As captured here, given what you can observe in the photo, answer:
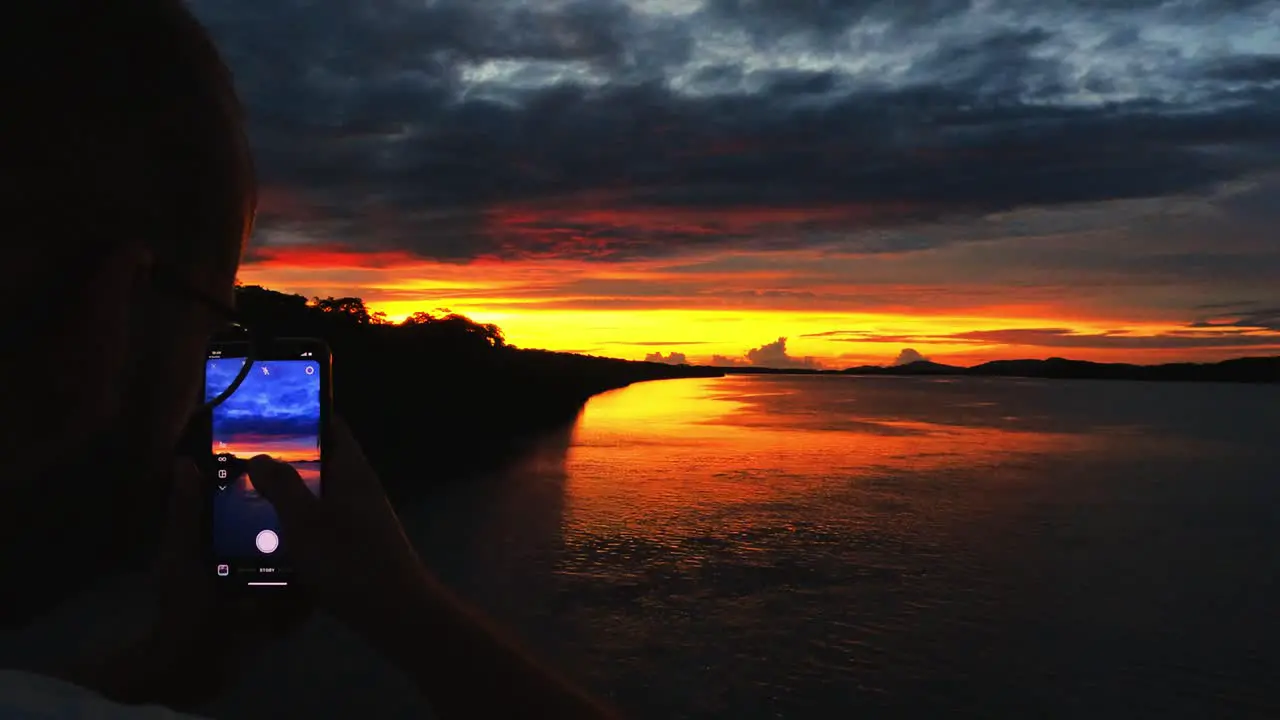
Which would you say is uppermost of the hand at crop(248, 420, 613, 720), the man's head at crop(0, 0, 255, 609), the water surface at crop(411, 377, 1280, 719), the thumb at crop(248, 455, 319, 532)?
the man's head at crop(0, 0, 255, 609)

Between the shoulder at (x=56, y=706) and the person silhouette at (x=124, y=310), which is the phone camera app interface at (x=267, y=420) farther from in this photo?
the shoulder at (x=56, y=706)

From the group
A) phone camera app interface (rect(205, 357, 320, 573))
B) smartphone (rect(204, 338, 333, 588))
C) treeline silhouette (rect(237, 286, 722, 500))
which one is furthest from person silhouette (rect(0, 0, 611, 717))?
treeline silhouette (rect(237, 286, 722, 500))

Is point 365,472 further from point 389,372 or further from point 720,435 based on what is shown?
point 720,435

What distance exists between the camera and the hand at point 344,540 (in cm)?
120

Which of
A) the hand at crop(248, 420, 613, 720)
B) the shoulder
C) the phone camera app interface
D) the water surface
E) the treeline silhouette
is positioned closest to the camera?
the shoulder

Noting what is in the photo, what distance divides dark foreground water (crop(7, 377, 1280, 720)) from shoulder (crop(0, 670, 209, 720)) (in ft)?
26.3

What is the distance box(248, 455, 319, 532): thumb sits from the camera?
51.7 inches

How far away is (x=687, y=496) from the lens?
2170 cm

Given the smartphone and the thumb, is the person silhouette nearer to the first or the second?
the thumb

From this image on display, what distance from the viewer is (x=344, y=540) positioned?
128 cm

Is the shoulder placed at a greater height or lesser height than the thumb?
lesser

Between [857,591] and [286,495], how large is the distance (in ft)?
41.4

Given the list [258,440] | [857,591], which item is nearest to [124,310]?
[258,440]

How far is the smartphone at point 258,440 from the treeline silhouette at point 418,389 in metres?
11.9
